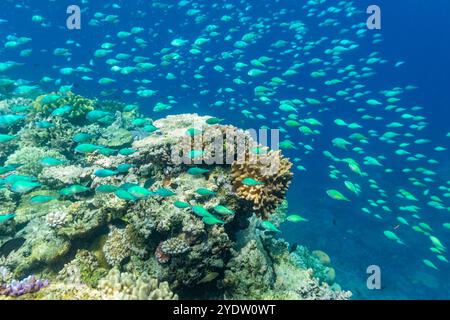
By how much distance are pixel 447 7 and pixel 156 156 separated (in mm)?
116193

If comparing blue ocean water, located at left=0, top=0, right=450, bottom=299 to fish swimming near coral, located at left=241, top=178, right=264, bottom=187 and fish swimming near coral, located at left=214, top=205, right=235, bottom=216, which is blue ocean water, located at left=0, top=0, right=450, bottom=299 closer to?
fish swimming near coral, located at left=241, top=178, right=264, bottom=187

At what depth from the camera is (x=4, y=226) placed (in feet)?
21.8

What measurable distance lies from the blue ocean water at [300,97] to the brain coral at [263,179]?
4.36m

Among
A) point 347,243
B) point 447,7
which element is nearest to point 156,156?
point 347,243

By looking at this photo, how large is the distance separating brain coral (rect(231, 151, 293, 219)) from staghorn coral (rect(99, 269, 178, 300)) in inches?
87.2

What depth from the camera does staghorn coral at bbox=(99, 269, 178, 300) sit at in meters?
4.56

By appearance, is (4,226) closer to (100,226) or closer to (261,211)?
(100,226)

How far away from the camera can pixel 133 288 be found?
4.66 m

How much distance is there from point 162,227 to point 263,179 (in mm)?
2222

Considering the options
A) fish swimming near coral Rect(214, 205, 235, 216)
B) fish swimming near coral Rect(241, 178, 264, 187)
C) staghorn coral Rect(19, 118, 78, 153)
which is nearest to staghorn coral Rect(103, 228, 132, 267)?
fish swimming near coral Rect(214, 205, 235, 216)

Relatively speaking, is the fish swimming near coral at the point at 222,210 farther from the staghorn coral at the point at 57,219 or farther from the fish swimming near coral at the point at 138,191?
the staghorn coral at the point at 57,219

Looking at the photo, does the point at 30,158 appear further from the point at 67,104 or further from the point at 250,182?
the point at 250,182

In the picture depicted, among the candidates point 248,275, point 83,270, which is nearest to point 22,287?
point 83,270
